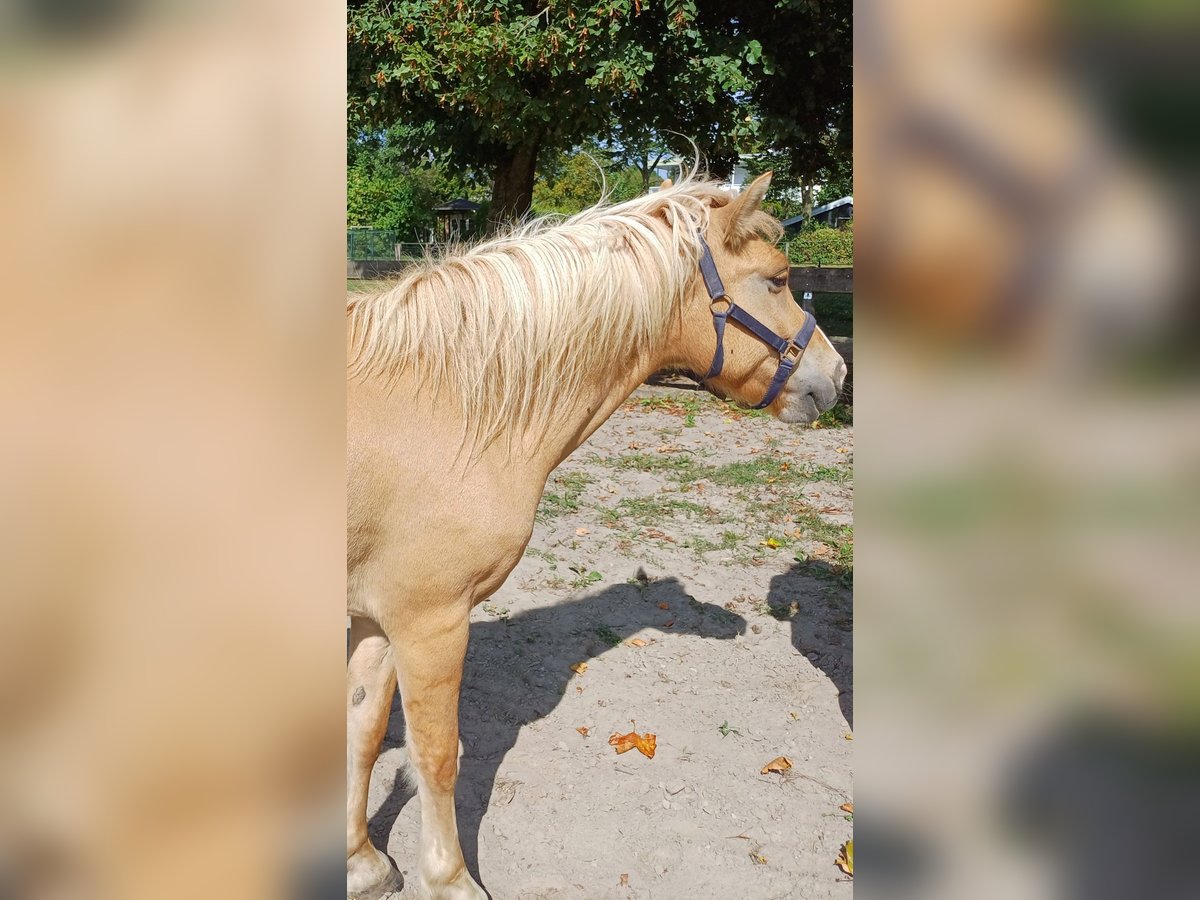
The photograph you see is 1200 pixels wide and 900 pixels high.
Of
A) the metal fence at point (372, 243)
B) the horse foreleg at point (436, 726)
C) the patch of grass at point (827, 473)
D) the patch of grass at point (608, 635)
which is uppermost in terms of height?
the horse foreleg at point (436, 726)

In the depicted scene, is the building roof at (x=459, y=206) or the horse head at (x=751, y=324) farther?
the building roof at (x=459, y=206)

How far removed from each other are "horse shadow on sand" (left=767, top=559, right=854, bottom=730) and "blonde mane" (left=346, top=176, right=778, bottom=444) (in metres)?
2.15

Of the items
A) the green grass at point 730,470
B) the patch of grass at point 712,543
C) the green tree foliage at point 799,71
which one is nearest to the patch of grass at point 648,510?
the patch of grass at point 712,543

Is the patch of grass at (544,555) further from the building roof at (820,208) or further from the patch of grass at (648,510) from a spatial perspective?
the building roof at (820,208)

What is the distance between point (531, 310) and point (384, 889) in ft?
6.05

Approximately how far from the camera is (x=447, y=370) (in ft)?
7.63

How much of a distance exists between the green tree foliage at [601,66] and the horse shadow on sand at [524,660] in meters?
4.86

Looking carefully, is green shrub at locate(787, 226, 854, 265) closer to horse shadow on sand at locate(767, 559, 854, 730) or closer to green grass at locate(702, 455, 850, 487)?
green grass at locate(702, 455, 850, 487)

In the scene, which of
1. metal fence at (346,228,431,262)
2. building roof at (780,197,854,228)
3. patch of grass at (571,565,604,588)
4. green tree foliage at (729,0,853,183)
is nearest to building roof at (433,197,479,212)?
metal fence at (346,228,431,262)

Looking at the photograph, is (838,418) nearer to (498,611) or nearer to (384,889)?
(498,611)

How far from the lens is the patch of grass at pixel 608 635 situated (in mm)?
4297
